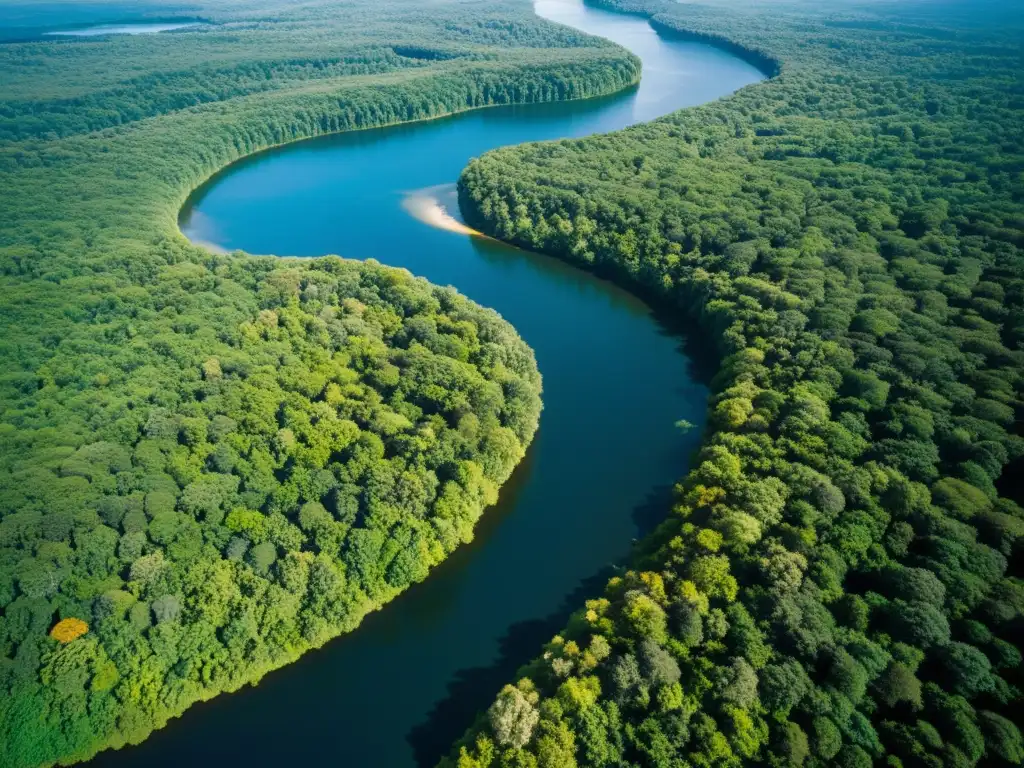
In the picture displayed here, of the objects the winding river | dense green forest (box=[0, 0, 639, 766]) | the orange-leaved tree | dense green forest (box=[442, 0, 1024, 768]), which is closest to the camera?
dense green forest (box=[442, 0, 1024, 768])

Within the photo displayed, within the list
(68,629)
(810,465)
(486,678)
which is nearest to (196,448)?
(68,629)

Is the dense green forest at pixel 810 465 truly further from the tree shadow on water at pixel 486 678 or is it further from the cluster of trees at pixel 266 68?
the cluster of trees at pixel 266 68

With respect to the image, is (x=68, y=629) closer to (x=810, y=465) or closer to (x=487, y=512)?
(x=487, y=512)

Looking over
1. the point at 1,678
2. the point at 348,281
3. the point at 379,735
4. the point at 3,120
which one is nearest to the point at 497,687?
the point at 379,735

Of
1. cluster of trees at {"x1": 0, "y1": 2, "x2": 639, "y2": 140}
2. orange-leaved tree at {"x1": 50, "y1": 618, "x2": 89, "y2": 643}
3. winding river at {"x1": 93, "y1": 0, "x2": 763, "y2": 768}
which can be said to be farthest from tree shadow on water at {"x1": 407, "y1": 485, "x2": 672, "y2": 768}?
cluster of trees at {"x1": 0, "y1": 2, "x2": 639, "y2": 140}

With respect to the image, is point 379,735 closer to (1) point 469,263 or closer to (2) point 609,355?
(2) point 609,355

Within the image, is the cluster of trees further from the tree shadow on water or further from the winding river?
the tree shadow on water
